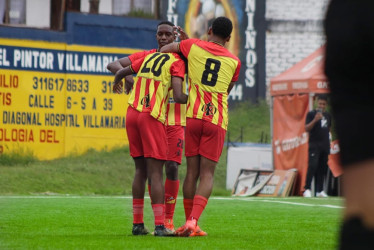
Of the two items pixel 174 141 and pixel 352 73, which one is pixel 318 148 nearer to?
pixel 174 141

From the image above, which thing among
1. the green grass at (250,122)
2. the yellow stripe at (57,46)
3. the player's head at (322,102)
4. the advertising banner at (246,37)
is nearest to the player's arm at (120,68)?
the player's head at (322,102)

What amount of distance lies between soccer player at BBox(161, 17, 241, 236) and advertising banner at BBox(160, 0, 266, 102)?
21050 mm

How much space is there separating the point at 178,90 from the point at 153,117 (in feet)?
1.05

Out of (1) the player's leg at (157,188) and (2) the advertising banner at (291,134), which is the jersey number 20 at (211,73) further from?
(2) the advertising banner at (291,134)

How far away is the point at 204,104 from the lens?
8.34 meters

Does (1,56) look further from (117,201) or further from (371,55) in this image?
(371,55)

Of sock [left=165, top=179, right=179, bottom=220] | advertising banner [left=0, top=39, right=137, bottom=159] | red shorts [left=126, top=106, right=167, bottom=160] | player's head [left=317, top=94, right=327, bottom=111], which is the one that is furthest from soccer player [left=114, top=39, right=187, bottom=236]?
advertising banner [left=0, top=39, right=137, bottom=159]

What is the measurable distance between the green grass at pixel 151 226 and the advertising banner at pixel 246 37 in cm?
1480

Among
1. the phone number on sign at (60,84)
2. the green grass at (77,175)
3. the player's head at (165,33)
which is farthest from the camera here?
the phone number on sign at (60,84)

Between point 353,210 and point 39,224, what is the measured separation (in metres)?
7.68

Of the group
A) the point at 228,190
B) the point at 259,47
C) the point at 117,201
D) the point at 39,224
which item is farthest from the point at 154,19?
the point at 39,224

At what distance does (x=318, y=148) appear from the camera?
63.9 feet

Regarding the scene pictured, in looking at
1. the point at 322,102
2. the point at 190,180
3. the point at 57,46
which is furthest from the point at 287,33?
the point at 190,180

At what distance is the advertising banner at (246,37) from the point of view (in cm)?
2952
